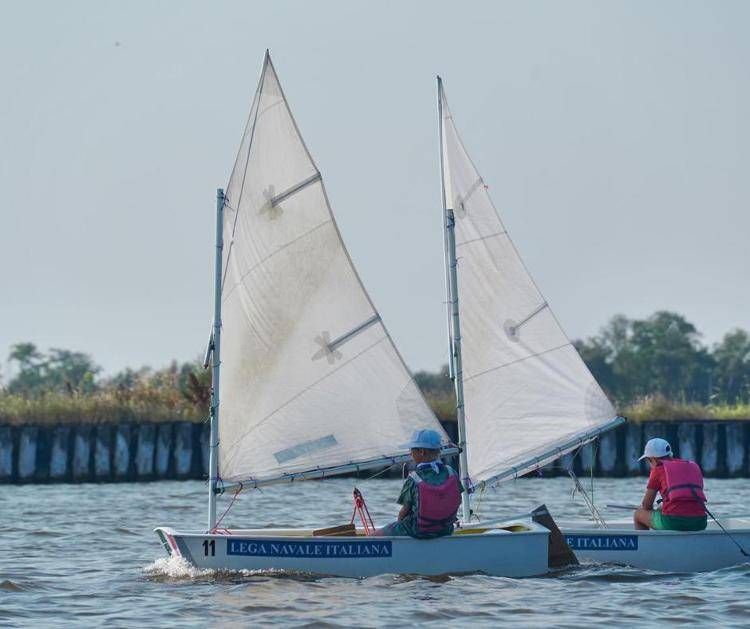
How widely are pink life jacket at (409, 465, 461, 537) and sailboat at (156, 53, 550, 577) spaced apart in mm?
1108

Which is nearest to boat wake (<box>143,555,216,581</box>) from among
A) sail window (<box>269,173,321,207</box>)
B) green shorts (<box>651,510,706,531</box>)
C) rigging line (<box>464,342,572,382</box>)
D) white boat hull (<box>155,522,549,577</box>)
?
white boat hull (<box>155,522,549,577</box>)

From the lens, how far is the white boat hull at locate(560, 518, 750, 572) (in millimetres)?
23641

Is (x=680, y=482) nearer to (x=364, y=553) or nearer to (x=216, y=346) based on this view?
(x=364, y=553)

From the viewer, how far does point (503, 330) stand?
86.1 feet

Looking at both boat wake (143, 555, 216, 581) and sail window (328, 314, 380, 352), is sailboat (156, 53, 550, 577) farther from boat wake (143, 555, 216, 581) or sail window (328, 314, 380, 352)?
boat wake (143, 555, 216, 581)

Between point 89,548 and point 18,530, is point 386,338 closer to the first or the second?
point 89,548

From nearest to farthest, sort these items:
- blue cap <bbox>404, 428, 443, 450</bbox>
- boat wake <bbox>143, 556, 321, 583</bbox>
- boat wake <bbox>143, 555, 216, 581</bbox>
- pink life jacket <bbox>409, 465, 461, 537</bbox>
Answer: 1. pink life jacket <bbox>409, 465, 461, 537</bbox>
2. boat wake <bbox>143, 556, 321, 583</bbox>
3. blue cap <bbox>404, 428, 443, 450</bbox>
4. boat wake <bbox>143, 555, 216, 581</bbox>

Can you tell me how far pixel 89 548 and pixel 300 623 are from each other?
9755mm

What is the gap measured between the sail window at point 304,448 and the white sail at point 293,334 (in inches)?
0.5

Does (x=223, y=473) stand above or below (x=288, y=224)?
below

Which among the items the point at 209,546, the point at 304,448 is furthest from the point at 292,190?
the point at 209,546

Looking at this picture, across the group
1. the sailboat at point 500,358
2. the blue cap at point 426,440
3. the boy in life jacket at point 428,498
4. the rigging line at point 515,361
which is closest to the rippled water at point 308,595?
the boy in life jacket at point 428,498

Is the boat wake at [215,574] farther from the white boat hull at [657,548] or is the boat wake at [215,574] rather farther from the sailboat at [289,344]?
the white boat hull at [657,548]

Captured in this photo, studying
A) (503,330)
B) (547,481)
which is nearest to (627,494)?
(547,481)
